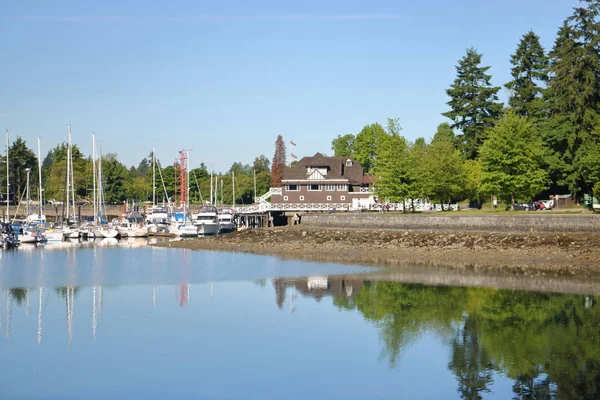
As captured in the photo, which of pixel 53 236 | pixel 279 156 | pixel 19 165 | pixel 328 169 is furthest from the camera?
pixel 279 156

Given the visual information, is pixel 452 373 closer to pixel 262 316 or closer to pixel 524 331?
pixel 524 331

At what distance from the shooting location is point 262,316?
3534cm

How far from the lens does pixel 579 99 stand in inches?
2662

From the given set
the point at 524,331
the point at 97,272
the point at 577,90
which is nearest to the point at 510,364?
the point at 524,331

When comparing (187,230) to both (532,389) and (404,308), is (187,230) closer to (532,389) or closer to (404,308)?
(404,308)

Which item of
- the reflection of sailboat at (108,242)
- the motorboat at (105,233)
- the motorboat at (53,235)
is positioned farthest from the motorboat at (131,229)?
the motorboat at (53,235)

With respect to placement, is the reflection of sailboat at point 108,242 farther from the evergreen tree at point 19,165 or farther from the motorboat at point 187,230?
the evergreen tree at point 19,165

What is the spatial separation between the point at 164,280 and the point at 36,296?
881cm

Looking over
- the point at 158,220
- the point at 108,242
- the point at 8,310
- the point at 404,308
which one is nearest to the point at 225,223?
the point at 158,220

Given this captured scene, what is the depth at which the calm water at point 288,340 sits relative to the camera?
76.8 ft

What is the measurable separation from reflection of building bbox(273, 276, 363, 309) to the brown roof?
49495 millimetres

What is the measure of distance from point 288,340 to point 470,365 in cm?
763

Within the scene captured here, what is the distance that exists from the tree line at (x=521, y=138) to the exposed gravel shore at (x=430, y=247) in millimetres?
11927

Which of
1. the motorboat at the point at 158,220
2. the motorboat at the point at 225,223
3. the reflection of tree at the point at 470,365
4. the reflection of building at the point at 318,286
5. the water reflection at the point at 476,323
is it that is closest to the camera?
the reflection of tree at the point at 470,365
